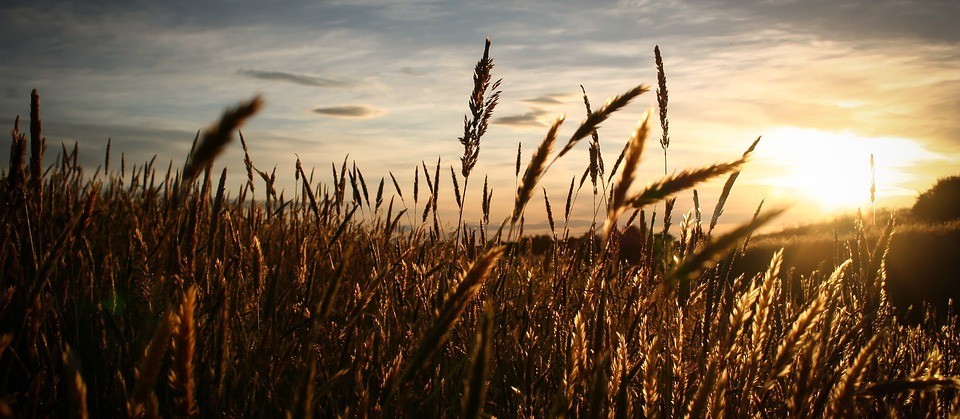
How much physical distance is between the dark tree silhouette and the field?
1405 centimetres

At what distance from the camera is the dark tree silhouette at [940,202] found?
1484cm

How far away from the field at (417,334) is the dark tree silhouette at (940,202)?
14.0 meters

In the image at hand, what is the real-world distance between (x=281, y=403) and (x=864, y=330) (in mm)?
2300

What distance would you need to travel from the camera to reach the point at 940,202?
15320mm

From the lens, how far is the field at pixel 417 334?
1.00 meters

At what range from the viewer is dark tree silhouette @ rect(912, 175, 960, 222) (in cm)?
1484

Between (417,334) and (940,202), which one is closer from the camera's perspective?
(417,334)

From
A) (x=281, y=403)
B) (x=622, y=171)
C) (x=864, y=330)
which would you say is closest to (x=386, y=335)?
(x=281, y=403)

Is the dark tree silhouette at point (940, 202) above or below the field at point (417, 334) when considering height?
above

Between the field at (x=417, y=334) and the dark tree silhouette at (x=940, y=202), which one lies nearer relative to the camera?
the field at (x=417, y=334)

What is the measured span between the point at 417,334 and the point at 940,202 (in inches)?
668

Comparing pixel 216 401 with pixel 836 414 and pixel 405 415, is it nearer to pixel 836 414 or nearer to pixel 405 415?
pixel 405 415

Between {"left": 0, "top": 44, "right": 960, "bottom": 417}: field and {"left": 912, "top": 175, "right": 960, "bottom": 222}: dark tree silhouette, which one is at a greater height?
{"left": 912, "top": 175, "right": 960, "bottom": 222}: dark tree silhouette

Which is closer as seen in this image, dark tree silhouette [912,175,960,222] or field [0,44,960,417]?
field [0,44,960,417]
